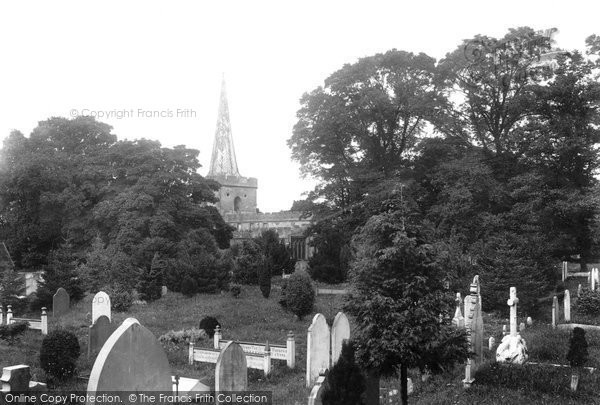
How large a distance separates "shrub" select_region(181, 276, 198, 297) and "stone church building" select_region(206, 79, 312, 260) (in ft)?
108

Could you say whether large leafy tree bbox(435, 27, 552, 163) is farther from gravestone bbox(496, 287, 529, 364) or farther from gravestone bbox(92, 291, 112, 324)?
gravestone bbox(92, 291, 112, 324)

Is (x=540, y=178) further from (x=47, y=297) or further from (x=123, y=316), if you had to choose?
(x=47, y=297)

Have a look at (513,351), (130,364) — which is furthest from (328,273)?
(130,364)

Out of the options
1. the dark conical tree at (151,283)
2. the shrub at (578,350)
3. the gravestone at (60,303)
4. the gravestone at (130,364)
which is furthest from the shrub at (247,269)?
the gravestone at (130,364)

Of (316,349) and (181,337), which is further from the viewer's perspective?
(181,337)

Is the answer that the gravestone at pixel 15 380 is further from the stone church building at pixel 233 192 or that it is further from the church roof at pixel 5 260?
the stone church building at pixel 233 192

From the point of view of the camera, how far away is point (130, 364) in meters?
6.20

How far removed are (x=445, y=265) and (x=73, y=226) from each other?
2899 cm

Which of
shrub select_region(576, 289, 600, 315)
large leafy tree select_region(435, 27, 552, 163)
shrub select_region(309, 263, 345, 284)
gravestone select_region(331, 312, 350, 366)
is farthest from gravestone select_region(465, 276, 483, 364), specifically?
shrub select_region(309, 263, 345, 284)

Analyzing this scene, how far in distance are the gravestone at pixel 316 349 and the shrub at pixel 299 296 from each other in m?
8.86

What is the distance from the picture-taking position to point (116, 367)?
237 inches

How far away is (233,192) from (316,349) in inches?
2244

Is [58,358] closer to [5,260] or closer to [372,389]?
[372,389]

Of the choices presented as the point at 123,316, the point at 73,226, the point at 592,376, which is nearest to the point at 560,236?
the point at 592,376
